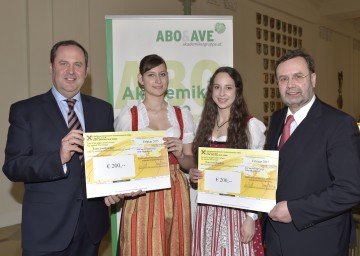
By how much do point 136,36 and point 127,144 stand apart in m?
1.76

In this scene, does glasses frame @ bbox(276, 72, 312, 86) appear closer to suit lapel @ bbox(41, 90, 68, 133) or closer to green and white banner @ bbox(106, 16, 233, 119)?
suit lapel @ bbox(41, 90, 68, 133)

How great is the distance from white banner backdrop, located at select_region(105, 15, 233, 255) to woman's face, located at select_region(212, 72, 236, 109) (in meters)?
1.20

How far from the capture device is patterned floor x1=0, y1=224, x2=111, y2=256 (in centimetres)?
377

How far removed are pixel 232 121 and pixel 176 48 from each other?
1.50m

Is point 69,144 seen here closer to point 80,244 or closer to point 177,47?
point 80,244

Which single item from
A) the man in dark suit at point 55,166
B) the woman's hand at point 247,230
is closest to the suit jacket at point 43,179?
the man in dark suit at point 55,166

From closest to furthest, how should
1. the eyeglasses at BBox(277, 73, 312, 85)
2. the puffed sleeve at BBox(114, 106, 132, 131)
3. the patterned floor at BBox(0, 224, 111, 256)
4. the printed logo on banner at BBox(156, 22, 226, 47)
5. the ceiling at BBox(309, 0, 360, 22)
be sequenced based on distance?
the eyeglasses at BBox(277, 73, 312, 85) < the puffed sleeve at BBox(114, 106, 132, 131) < the printed logo on banner at BBox(156, 22, 226, 47) < the patterned floor at BBox(0, 224, 111, 256) < the ceiling at BBox(309, 0, 360, 22)

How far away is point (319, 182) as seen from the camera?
180 centimetres

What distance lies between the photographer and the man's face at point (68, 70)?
6.77 feet

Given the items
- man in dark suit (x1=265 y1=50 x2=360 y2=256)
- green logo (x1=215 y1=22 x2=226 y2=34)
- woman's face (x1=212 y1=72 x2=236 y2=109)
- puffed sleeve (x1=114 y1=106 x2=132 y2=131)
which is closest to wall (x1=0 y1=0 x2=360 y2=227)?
green logo (x1=215 y1=22 x2=226 y2=34)

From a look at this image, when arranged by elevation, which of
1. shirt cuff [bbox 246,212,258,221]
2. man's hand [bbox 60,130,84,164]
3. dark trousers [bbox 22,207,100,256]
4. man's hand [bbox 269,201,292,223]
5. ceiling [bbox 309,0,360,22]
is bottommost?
dark trousers [bbox 22,207,100,256]

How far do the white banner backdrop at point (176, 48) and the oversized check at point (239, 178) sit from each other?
1.51 meters

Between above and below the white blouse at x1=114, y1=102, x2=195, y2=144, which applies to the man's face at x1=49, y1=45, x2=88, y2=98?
above

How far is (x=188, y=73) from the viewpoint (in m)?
3.62
